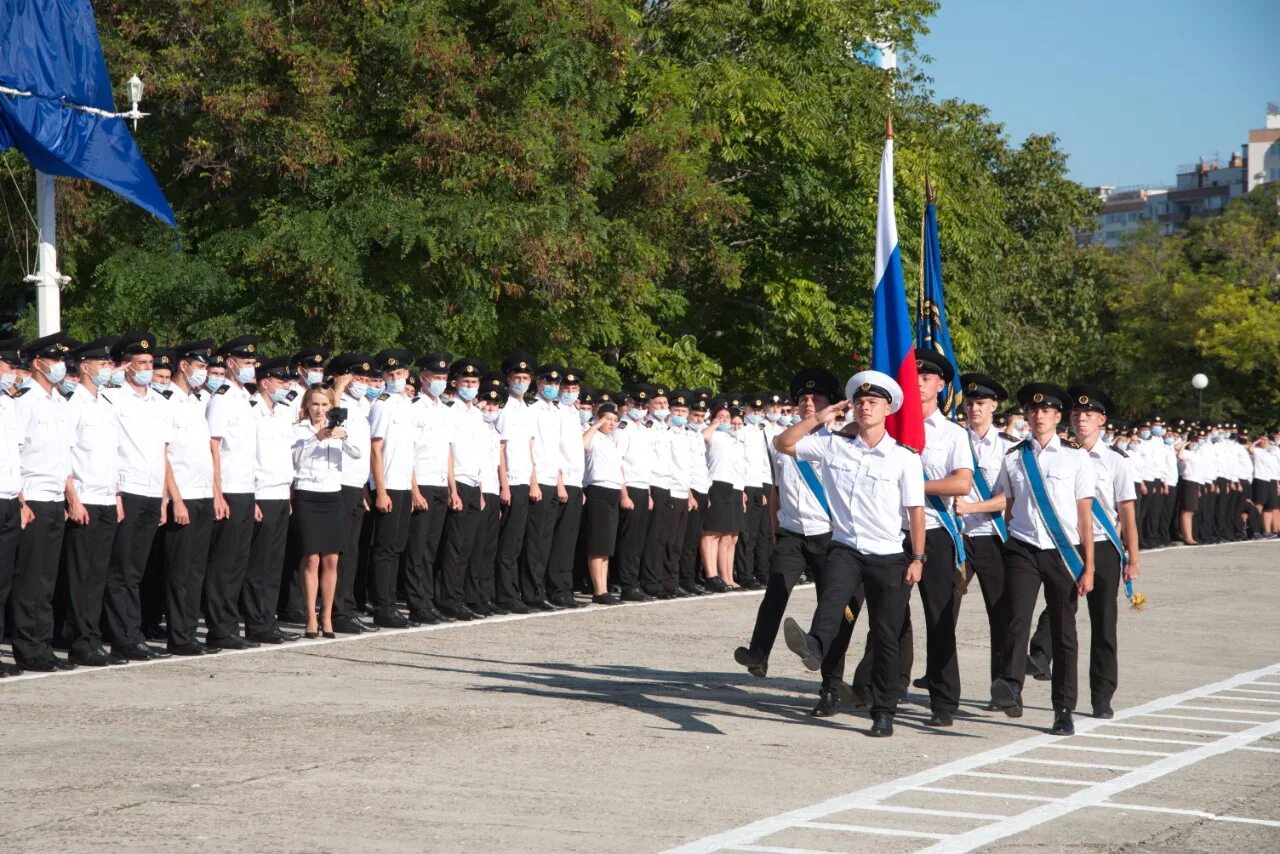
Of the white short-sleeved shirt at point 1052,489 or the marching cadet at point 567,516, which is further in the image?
the marching cadet at point 567,516

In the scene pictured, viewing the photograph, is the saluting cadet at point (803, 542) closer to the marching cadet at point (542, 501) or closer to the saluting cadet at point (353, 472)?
the saluting cadet at point (353, 472)

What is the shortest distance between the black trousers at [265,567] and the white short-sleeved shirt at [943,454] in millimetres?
5475

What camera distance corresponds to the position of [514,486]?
678 inches

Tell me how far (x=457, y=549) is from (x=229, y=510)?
278 centimetres

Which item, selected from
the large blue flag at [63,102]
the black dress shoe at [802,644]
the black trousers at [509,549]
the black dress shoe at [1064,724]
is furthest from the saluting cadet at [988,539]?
the large blue flag at [63,102]

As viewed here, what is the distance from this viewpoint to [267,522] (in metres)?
14.2

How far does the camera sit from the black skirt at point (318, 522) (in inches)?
568

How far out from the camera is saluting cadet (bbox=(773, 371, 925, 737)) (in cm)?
1034

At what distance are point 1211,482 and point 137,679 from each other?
1088 inches

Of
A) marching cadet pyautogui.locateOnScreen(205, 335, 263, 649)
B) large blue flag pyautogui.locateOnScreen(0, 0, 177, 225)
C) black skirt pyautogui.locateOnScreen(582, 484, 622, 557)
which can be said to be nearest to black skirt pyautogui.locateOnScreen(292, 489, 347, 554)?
marching cadet pyautogui.locateOnScreen(205, 335, 263, 649)

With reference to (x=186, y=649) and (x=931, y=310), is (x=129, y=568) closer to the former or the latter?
(x=186, y=649)

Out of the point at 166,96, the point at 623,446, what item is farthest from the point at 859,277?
the point at 623,446

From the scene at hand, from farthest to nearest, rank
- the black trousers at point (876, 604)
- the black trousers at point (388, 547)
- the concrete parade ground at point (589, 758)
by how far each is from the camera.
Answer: the black trousers at point (388, 547) < the black trousers at point (876, 604) < the concrete parade ground at point (589, 758)

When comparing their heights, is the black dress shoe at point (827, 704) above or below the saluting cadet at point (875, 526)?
below
